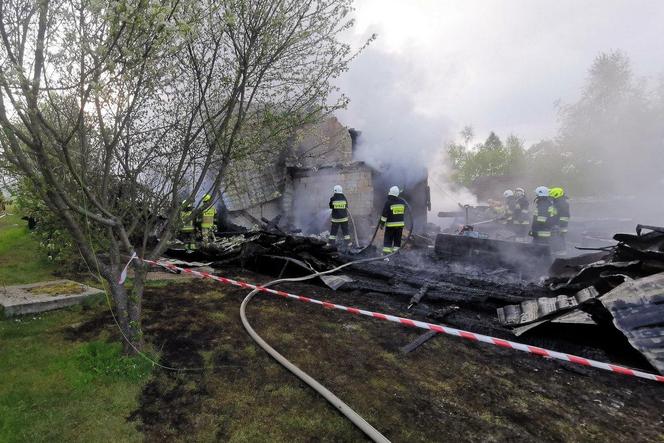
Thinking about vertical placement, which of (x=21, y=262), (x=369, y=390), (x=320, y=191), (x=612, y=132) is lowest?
(x=369, y=390)

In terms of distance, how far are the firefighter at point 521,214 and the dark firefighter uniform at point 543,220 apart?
1.85 m

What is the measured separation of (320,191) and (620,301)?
1136 cm

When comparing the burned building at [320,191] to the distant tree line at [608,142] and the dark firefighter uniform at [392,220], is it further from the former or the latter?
the distant tree line at [608,142]

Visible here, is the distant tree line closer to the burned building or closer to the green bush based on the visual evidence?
the burned building

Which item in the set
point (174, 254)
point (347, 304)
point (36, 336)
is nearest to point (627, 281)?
point (347, 304)

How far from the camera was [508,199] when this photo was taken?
12.7 meters

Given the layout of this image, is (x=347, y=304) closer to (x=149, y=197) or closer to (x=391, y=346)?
(x=391, y=346)

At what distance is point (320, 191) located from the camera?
569 inches

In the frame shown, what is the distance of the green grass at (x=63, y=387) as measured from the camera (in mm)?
2338

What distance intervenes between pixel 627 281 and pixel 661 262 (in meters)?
0.78

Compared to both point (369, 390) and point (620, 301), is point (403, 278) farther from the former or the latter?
point (369, 390)

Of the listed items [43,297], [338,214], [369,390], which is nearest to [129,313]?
[43,297]

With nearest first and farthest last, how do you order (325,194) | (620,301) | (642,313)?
1. (642,313)
2. (620,301)
3. (325,194)

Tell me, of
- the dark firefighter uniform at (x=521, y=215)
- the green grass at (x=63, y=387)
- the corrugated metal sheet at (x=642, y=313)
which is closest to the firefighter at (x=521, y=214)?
the dark firefighter uniform at (x=521, y=215)
